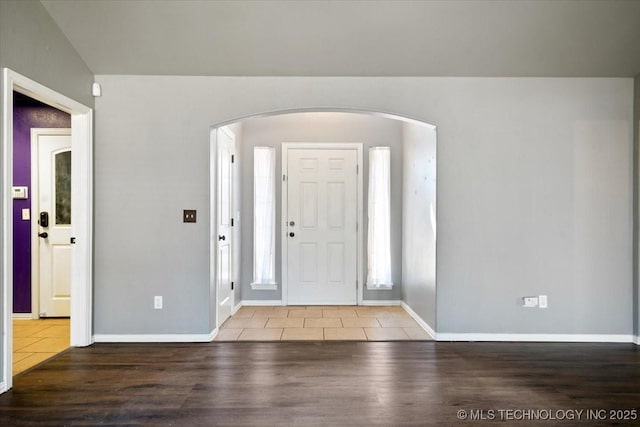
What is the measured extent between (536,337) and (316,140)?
3.23 m

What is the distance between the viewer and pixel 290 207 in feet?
17.6

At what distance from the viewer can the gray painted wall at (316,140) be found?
5.31 meters

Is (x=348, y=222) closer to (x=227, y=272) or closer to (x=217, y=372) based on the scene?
(x=227, y=272)

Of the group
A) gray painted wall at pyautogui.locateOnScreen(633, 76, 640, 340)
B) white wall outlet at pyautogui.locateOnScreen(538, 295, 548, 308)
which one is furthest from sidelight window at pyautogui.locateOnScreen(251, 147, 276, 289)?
gray painted wall at pyautogui.locateOnScreen(633, 76, 640, 340)

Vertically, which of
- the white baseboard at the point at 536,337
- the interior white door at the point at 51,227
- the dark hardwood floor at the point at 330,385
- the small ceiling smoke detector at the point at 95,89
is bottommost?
the dark hardwood floor at the point at 330,385

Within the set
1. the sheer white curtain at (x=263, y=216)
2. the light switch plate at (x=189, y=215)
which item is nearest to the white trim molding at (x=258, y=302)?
the sheer white curtain at (x=263, y=216)

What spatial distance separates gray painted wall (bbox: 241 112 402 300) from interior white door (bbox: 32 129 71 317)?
1.95m

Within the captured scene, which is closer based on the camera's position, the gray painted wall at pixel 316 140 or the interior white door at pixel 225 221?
the interior white door at pixel 225 221

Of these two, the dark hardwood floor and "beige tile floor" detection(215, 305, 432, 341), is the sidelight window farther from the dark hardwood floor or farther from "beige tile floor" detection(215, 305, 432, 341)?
the dark hardwood floor

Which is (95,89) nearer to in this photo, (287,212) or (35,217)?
(35,217)

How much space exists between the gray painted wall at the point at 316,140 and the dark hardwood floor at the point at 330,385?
1694mm

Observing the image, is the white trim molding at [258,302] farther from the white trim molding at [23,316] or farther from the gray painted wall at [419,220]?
the white trim molding at [23,316]

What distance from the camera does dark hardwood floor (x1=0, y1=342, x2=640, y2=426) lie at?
2.36 meters

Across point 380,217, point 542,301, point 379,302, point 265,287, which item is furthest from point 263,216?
point 542,301
